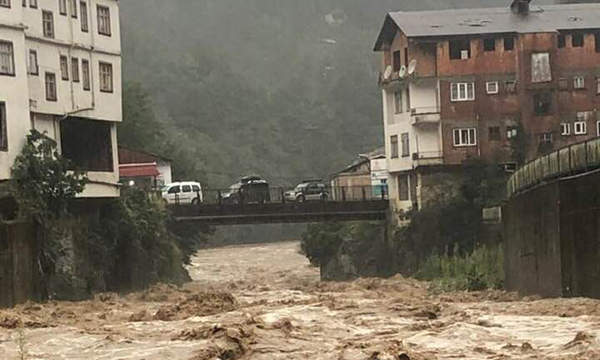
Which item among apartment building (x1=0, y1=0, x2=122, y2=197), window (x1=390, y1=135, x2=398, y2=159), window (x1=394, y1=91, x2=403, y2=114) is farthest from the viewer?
window (x1=390, y1=135, x2=398, y2=159)

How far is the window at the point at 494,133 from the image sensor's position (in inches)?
3081

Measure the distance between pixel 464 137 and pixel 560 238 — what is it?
1615 inches

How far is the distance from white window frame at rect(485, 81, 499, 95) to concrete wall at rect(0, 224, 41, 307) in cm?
3597

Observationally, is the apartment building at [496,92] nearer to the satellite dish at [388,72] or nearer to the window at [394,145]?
the window at [394,145]

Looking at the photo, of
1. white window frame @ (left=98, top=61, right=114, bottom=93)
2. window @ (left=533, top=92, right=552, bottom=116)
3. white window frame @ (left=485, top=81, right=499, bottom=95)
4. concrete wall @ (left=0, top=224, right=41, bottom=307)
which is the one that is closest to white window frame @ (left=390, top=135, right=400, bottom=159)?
white window frame @ (left=485, top=81, right=499, bottom=95)

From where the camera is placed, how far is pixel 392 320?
3647 centimetres

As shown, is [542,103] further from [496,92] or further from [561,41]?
[561,41]

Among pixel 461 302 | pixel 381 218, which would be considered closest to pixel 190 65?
pixel 381 218

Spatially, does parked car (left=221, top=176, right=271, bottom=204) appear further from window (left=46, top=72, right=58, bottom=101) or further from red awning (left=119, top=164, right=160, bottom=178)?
window (left=46, top=72, right=58, bottom=101)

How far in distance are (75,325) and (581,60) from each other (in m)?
47.8

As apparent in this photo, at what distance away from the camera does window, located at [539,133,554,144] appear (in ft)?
255

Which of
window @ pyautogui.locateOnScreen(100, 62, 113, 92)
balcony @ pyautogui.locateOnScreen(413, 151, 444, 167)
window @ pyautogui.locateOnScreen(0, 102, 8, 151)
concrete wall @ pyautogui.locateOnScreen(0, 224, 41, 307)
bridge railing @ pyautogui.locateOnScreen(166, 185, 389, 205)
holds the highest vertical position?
window @ pyautogui.locateOnScreen(100, 62, 113, 92)

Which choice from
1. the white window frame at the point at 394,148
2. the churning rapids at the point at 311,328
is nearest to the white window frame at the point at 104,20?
the churning rapids at the point at 311,328

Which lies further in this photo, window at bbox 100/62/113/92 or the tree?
window at bbox 100/62/113/92
